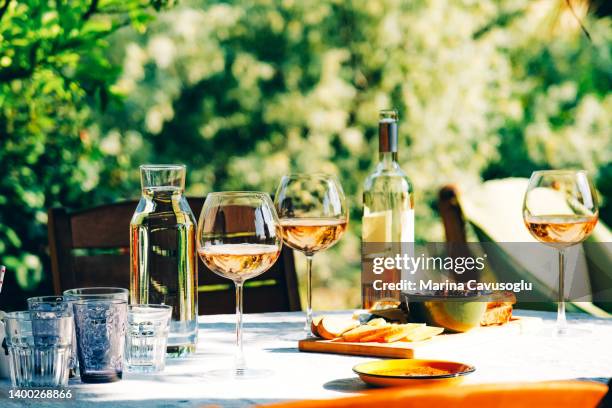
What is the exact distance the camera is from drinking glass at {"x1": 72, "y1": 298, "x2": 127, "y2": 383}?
4.16ft

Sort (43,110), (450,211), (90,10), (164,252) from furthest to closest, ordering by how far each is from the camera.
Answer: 1. (43,110)
2. (450,211)
3. (90,10)
4. (164,252)

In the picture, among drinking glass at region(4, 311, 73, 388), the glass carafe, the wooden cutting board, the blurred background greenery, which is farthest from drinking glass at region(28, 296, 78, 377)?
the blurred background greenery

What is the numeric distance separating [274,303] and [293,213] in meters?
0.76

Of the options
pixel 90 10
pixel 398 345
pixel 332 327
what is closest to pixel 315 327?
pixel 332 327

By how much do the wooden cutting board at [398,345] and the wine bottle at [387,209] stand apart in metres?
0.21

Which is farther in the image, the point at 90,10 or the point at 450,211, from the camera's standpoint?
the point at 450,211

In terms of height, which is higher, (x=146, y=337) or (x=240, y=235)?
(x=240, y=235)

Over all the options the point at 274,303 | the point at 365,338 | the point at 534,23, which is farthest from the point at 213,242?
the point at 534,23

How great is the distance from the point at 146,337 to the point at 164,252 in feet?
0.52

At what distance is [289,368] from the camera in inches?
53.5

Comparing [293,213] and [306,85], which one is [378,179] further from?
[306,85]

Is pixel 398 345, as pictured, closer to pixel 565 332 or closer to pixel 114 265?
pixel 565 332

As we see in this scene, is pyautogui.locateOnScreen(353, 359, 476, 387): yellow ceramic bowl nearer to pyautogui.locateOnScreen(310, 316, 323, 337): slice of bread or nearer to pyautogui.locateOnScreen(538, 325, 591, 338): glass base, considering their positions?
pyautogui.locateOnScreen(310, 316, 323, 337): slice of bread

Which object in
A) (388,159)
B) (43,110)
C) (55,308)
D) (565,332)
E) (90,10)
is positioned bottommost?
(565,332)
